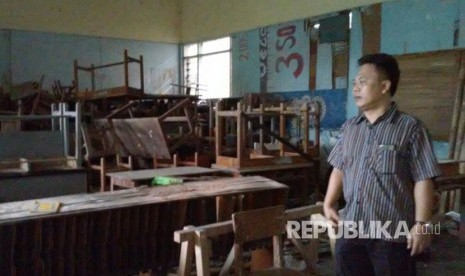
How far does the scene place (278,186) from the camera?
3.67 metres

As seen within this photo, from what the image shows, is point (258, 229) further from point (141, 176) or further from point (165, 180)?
point (141, 176)

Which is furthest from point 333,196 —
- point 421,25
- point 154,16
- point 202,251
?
point 154,16

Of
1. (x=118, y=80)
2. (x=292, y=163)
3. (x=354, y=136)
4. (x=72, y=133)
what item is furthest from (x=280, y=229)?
(x=118, y=80)

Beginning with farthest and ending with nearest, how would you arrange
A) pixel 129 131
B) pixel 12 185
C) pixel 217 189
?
pixel 129 131 → pixel 12 185 → pixel 217 189

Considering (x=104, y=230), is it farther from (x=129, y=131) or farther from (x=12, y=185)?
(x=129, y=131)

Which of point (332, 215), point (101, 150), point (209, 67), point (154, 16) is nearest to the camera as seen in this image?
point (332, 215)

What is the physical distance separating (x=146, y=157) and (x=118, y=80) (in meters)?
4.51

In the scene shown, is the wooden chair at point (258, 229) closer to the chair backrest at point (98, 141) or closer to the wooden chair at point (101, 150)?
the wooden chair at point (101, 150)

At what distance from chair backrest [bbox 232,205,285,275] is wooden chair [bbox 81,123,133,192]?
143 inches

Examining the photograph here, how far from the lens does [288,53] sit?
8203 mm

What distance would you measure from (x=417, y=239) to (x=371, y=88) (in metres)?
0.65

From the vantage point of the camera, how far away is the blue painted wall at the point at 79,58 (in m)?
8.95

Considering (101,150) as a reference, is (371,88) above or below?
above

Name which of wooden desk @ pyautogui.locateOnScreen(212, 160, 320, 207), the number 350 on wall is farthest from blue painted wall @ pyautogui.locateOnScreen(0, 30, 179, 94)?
wooden desk @ pyautogui.locateOnScreen(212, 160, 320, 207)
